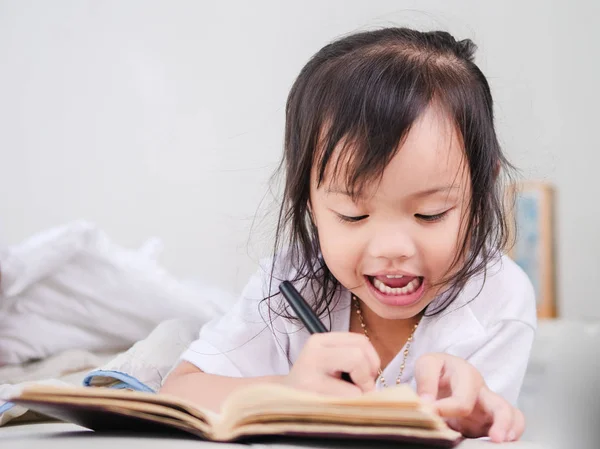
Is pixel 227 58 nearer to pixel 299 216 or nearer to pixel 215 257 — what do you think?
pixel 215 257

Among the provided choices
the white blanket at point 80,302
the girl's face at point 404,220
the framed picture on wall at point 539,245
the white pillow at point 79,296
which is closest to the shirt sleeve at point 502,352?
the girl's face at point 404,220

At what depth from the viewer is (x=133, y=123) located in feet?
9.50

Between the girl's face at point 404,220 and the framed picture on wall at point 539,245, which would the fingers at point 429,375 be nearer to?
the girl's face at point 404,220

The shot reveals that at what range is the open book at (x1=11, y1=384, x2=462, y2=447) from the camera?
A: 0.51 meters

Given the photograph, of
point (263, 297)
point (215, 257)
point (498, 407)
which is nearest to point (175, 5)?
point (215, 257)

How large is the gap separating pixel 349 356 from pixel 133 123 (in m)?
2.36

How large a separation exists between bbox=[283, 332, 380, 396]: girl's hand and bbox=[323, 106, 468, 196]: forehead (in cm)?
18

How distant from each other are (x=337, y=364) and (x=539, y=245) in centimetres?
195

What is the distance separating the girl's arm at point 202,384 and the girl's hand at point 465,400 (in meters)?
0.22

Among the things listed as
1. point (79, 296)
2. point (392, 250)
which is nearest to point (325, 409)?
point (392, 250)

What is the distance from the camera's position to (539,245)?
2.50m

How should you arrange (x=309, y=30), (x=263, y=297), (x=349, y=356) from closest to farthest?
(x=349, y=356) → (x=263, y=297) → (x=309, y=30)

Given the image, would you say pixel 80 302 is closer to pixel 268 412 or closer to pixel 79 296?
pixel 79 296

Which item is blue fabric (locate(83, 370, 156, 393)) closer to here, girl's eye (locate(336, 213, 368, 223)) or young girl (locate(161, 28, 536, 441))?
young girl (locate(161, 28, 536, 441))
